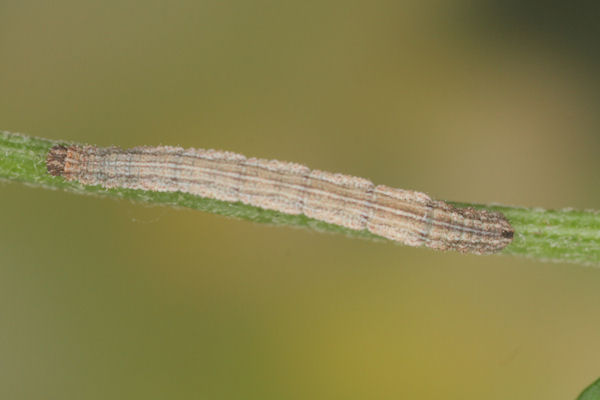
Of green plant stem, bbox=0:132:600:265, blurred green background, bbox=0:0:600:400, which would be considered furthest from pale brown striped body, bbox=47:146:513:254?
blurred green background, bbox=0:0:600:400

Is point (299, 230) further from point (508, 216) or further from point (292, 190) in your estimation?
point (508, 216)

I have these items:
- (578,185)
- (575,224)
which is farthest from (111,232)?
(578,185)

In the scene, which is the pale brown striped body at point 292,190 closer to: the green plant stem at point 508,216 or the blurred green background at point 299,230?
the green plant stem at point 508,216

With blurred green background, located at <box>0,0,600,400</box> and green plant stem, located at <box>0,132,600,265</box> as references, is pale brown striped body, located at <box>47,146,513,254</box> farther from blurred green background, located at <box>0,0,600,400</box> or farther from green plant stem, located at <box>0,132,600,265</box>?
blurred green background, located at <box>0,0,600,400</box>

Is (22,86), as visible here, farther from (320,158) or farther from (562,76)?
Result: (562,76)

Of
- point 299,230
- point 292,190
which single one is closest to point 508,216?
point 292,190

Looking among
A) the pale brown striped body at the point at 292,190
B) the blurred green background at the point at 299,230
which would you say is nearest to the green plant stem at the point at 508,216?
the pale brown striped body at the point at 292,190
